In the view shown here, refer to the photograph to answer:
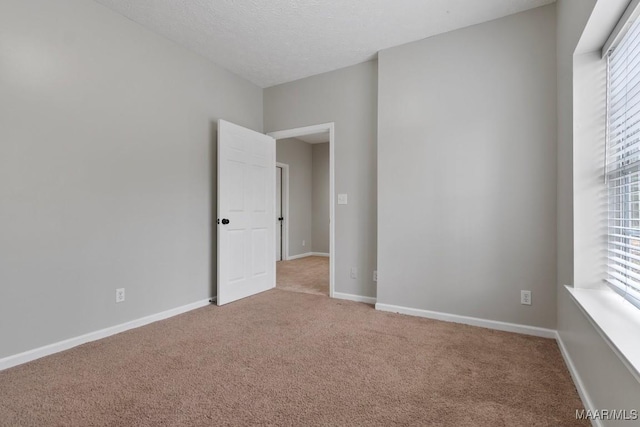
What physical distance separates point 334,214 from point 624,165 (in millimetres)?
2486

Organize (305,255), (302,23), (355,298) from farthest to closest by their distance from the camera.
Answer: (305,255), (355,298), (302,23)

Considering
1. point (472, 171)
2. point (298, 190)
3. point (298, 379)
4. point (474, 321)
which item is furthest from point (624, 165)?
point (298, 190)

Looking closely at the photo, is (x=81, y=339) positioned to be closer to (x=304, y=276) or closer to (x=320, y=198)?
(x=304, y=276)

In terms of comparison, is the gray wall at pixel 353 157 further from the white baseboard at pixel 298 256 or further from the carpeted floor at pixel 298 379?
the white baseboard at pixel 298 256

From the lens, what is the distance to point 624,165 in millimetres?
1602

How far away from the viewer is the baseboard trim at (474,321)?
2.48m

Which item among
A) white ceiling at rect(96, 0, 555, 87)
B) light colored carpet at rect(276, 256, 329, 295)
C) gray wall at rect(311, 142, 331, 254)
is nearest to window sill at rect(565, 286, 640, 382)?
white ceiling at rect(96, 0, 555, 87)

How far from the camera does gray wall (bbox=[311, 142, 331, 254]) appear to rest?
7250mm

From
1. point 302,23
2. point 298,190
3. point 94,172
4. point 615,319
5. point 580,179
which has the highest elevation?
point 302,23

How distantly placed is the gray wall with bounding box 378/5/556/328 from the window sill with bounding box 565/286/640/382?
0.75 m

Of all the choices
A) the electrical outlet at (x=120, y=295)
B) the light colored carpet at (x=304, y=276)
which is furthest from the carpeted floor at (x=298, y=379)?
the light colored carpet at (x=304, y=276)

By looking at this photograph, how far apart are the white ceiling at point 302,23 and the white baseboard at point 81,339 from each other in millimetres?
2626

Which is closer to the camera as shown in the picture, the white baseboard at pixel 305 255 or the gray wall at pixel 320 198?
the white baseboard at pixel 305 255

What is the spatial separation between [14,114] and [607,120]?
3709 millimetres
